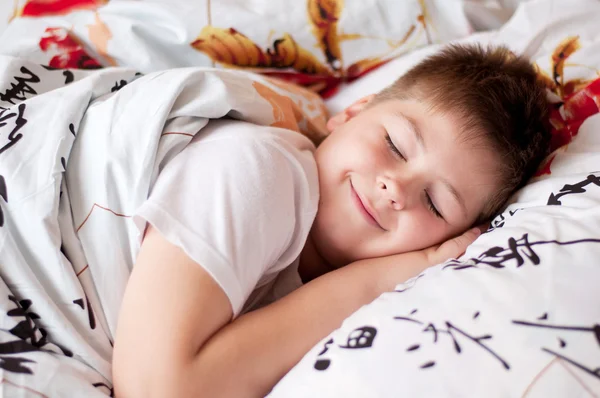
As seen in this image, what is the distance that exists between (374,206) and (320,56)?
56 cm

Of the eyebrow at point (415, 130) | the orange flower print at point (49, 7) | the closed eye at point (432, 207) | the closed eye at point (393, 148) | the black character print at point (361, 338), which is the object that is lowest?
the closed eye at point (432, 207)

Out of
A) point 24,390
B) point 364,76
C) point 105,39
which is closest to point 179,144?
point 24,390

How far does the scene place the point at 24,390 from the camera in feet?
1.99

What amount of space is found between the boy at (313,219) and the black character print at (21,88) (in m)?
0.35

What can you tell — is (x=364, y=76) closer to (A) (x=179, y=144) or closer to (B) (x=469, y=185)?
(B) (x=469, y=185)

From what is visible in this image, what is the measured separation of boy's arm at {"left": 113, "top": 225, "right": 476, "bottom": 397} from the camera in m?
0.64

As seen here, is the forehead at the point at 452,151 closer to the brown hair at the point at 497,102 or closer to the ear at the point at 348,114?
the brown hair at the point at 497,102

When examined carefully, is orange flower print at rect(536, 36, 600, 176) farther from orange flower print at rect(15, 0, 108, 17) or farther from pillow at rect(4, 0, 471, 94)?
orange flower print at rect(15, 0, 108, 17)

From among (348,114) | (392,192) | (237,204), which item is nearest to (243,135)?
(237,204)

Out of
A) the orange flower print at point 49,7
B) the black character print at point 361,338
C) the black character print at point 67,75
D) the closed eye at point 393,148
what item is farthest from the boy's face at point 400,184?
the orange flower print at point 49,7

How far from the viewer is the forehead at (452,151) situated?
2.83 ft

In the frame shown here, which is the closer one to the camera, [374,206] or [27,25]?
[374,206]

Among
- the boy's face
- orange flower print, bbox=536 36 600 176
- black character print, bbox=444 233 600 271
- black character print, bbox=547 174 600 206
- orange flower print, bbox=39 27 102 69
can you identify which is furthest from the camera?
orange flower print, bbox=39 27 102 69

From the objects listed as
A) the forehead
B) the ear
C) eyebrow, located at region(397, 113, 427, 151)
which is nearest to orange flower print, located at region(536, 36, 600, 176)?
the forehead
